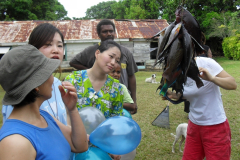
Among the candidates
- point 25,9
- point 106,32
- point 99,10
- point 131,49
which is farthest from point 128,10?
point 106,32

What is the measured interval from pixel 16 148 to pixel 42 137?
0.18 m

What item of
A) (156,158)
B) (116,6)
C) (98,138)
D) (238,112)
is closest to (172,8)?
(98,138)

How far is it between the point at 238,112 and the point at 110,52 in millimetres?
5491

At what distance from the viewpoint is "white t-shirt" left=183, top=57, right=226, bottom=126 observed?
2.07 metres

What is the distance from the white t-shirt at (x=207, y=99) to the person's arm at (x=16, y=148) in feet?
5.55

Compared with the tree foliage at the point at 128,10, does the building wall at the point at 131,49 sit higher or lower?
lower

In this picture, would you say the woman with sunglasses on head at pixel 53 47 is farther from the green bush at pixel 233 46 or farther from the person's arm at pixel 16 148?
the green bush at pixel 233 46

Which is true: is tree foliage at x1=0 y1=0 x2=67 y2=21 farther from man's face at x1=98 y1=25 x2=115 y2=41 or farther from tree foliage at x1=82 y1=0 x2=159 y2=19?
man's face at x1=98 y1=25 x2=115 y2=41

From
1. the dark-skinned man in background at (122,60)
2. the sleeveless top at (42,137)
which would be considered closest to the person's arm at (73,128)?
the sleeveless top at (42,137)

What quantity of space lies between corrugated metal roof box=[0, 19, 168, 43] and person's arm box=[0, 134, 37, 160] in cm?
1494

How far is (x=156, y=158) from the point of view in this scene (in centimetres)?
368

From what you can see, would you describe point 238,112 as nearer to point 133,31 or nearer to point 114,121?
point 114,121

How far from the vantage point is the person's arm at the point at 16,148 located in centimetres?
88

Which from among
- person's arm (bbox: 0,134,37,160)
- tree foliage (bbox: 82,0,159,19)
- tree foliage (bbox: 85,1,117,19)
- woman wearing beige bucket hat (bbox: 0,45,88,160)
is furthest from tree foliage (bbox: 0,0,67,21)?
person's arm (bbox: 0,134,37,160)
